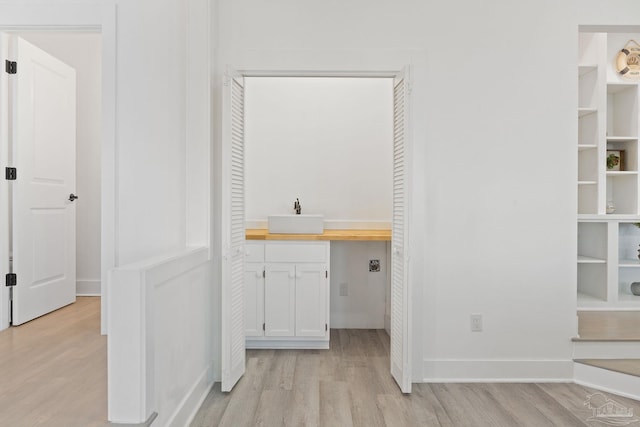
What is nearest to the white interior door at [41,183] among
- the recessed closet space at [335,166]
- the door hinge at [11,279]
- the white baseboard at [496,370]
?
the door hinge at [11,279]

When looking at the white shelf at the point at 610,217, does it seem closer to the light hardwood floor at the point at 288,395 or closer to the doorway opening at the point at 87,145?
the light hardwood floor at the point at 288,395

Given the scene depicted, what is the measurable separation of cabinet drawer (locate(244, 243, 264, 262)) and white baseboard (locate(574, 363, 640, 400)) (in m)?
2.38

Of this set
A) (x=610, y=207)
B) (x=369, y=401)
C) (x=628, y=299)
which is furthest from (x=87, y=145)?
(x=628, y=299)

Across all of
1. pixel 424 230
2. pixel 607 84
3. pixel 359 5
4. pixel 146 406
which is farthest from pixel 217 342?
pixel 607 84

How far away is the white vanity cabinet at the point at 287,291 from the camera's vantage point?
11.7 feet

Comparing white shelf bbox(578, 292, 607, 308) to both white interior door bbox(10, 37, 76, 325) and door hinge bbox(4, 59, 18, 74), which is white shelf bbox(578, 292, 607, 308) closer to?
white interior door bbox(10, 37, 76, 325)

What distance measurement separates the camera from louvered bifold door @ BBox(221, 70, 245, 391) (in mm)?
2748

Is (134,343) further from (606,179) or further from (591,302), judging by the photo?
(606,179)

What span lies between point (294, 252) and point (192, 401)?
1.43 metres

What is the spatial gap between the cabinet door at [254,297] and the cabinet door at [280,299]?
4 cm

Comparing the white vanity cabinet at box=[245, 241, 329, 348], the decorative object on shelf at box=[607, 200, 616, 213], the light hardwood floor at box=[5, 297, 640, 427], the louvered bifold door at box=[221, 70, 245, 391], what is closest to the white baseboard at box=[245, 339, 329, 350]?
the white vanity cabinet at box=[245, 241, 329, 348]

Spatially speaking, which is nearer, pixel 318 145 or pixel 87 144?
pixel 318 145

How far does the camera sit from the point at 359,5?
2939 millimetres

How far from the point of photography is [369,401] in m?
2.63
